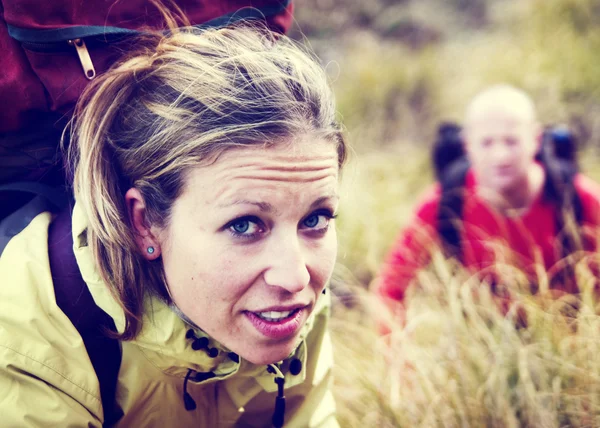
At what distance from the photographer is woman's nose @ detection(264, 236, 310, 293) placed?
62.7 inches

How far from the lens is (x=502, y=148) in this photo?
3648 mm

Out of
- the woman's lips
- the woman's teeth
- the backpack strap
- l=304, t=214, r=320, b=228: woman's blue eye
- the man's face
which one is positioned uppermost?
the man's face

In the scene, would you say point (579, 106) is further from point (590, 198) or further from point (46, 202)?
point (46, 202)

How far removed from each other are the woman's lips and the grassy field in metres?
0.76

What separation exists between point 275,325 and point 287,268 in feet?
0.68

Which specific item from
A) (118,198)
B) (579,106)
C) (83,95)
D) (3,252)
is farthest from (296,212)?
(579,106)

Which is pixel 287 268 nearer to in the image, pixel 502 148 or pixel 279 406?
pixel 279 406

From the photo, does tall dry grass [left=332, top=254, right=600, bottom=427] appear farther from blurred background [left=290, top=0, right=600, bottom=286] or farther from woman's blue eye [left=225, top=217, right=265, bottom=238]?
blurred background [left=290, top=0, right=600, bottom=286]

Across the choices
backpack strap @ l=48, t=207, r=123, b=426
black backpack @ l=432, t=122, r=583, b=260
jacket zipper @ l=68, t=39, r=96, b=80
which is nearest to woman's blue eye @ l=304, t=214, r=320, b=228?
backpack strap @ l=48, t=207, r=123, b=426

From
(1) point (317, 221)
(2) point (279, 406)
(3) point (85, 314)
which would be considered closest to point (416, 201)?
(2) point (279, 406)

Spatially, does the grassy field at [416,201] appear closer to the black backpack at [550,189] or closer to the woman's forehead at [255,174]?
the black backpack at [550,189]

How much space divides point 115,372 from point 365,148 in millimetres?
4372

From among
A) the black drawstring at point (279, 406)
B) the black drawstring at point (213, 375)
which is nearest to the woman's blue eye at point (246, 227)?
the black drawstring at point (213, 375)

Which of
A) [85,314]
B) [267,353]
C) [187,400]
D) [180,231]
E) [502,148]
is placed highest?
[502,148]
